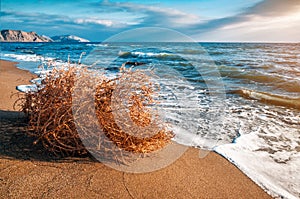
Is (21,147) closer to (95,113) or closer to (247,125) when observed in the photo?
(95,113)

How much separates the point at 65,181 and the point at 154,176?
2.99 feet

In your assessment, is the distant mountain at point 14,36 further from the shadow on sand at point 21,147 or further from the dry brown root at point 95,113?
the dry brown root at point 95,113

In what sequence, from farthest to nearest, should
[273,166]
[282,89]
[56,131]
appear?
[282,89] < [273,166] < [56,131]

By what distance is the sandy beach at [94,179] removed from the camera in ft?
7.50

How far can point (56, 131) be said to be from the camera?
102 inches

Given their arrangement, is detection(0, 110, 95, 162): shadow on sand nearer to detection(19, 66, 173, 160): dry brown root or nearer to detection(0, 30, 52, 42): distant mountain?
detection(19, 66, 173, 160): dry brown root

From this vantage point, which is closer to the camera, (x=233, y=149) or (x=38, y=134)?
(x=38, y=134)

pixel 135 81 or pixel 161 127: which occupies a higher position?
pixel 135 81

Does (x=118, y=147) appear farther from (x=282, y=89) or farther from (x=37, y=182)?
(x=282, y=89)

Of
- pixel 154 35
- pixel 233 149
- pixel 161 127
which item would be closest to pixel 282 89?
pixel 233 149

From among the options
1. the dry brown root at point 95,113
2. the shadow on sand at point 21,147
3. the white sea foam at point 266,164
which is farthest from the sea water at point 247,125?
the shadow on sand at point 21,147

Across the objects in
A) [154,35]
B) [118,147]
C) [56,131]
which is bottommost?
[118,147]

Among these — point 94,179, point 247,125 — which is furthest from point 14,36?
point 94,179

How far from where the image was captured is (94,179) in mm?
2482
